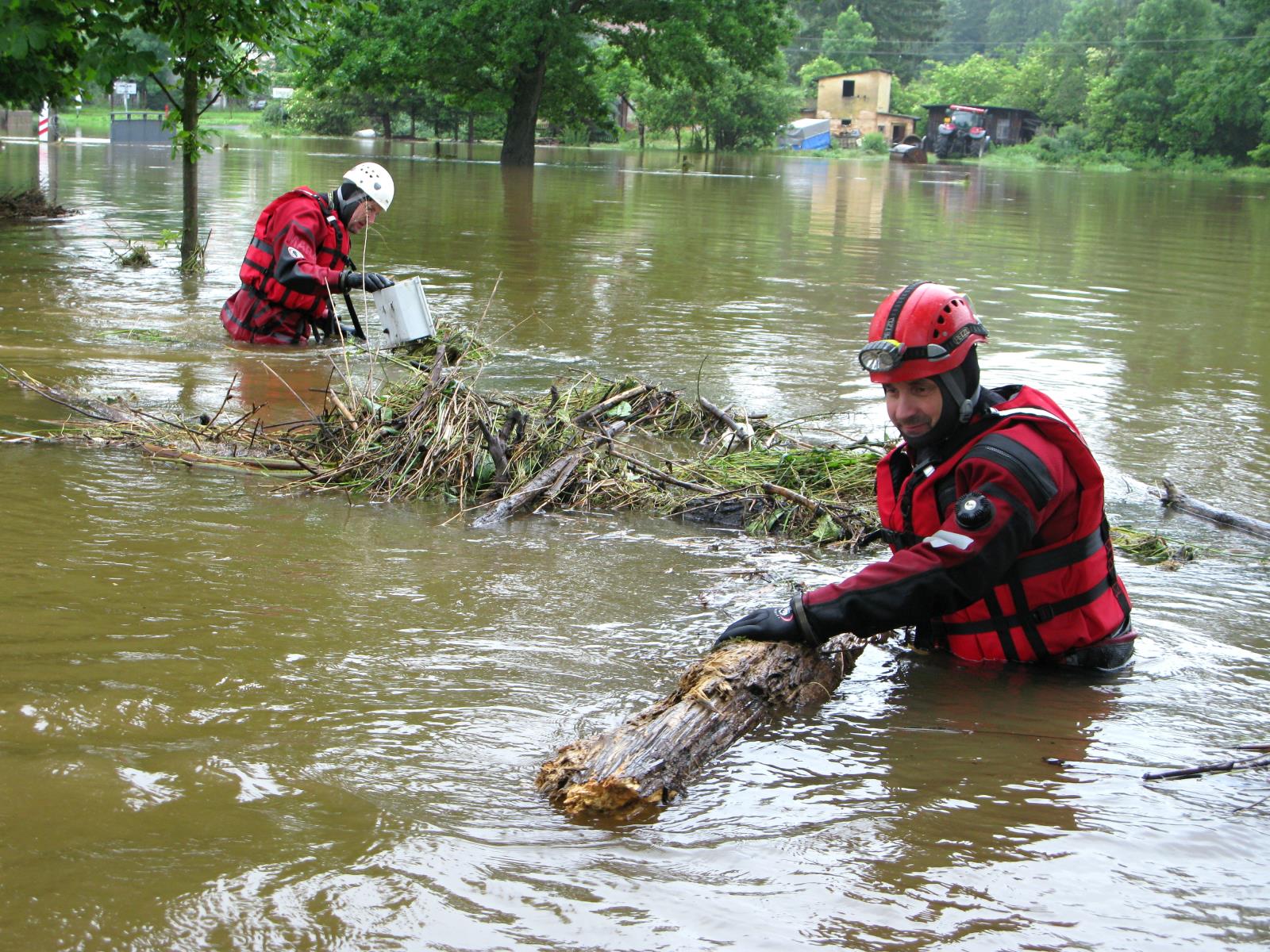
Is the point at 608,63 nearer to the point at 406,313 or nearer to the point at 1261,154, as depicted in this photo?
the point at 406,313

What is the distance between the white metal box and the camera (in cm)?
855

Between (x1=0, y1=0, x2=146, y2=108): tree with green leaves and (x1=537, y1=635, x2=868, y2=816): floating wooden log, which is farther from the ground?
(x1=0, y1=0, x2=146, y2=108): tree with green leaves

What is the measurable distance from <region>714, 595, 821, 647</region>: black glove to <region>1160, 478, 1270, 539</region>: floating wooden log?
3397 mm

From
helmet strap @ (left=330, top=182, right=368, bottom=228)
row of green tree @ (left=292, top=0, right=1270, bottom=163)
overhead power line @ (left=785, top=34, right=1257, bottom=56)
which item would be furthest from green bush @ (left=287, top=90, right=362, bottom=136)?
helmet strap @ (left=330, top=182, right=368, bottom=228)

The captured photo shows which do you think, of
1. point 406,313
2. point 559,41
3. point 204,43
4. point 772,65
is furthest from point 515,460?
point 772,65

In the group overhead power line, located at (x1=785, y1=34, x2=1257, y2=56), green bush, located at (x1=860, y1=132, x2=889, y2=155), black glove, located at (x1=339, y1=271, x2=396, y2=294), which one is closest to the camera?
black glove, located at (x1=339, y1=271, x2=396, y2=294)

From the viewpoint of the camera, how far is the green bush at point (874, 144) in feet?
274

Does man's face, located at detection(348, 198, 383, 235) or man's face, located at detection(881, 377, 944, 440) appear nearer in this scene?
man's face, located at detection(881, 377, 944, 440)

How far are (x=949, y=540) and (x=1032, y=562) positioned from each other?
395 mm

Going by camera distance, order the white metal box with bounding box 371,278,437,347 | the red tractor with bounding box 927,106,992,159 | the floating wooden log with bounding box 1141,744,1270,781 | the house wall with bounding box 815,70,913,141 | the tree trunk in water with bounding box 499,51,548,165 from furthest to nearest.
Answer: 1. the house wall with bounding box 815,70,913,141
2. the red tractor with bounding box 927,106,992,159
3. the tree trunk in water with bounding box 499,51,548,165
4. the white metal box with bounding box 371,278,437,347
5. the floating wooden log with bounding box 1141,744,1270,781

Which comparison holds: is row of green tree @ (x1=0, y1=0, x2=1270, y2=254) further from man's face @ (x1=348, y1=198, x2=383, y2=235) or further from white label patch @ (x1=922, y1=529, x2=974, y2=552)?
white label patch @ (x1=922, y1=529, x2=974, y2=552)

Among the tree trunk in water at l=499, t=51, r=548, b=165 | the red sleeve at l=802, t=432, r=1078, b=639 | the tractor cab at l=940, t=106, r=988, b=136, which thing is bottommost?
the red sleeve at l=802, t=432, r=1078, b=639

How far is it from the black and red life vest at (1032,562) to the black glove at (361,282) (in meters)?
5.77

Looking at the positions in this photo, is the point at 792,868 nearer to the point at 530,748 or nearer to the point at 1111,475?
the point at 530,748
